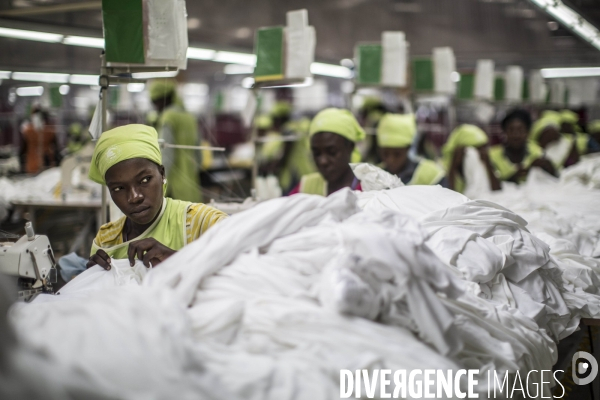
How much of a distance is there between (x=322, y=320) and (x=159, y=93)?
4.87 meters

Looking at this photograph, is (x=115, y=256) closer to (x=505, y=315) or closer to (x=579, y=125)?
(x=505, y=315)

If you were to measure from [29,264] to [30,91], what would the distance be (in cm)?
708

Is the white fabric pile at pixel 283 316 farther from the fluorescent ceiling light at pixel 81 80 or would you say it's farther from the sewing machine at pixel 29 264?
the fluorescent ceiling light at pixel 81 80

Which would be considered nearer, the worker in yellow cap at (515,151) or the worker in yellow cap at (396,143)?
the worker in yellow cap at (396,143)

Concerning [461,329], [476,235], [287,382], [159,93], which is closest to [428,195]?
[476,235]

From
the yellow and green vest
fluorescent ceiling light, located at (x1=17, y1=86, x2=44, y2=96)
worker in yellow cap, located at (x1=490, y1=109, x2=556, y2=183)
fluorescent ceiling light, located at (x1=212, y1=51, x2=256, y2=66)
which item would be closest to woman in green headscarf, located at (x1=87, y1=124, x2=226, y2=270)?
worker in yellow cap, located at (x1=490, y1=109, x2=556, y2=183)

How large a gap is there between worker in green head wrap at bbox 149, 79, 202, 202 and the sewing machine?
1.45m

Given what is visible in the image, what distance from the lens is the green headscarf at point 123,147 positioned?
209 centimetres

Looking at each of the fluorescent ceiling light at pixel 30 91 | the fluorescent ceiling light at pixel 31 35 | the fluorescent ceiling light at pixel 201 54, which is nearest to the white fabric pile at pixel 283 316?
the fluorescent ceiling light at pixel 31 35

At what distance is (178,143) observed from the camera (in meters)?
5.09

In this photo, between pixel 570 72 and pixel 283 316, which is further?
pixel 570 72

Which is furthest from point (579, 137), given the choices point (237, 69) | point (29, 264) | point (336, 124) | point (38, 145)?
point (29, 264)

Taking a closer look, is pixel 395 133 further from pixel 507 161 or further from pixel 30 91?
pixel 30 91

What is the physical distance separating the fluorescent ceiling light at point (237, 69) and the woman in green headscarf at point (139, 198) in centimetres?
1026
